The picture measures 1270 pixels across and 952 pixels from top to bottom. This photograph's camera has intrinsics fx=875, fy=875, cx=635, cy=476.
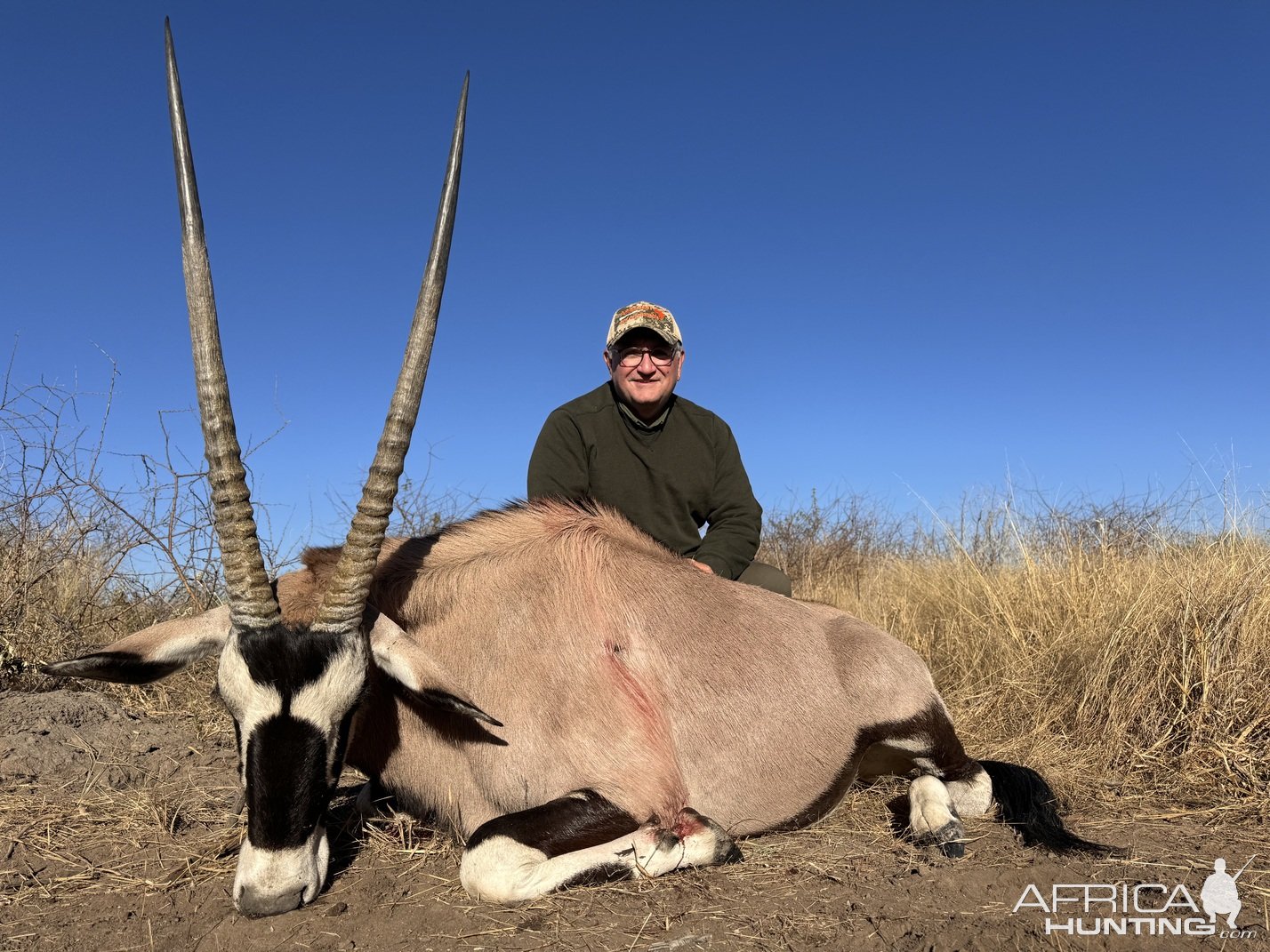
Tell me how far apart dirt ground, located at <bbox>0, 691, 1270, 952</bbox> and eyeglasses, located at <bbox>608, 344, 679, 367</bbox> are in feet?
9.14

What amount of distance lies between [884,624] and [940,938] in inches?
190

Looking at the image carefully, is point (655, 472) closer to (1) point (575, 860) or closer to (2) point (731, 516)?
(2) point (731, 516)

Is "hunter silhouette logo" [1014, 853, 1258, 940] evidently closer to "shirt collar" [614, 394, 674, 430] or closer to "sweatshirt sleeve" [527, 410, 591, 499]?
"sweatshirt sleeve" [527, 410, 591, 499]

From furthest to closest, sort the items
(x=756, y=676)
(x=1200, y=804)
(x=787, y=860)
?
(x=1200, y=804)
(x=756, y=676)
(x=787, y=860)

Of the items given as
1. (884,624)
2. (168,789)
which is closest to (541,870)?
(168,789)

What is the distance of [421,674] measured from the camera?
309 centimetres

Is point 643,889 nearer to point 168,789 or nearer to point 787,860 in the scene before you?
point 787,860

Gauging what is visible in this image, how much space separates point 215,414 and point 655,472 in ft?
9.98

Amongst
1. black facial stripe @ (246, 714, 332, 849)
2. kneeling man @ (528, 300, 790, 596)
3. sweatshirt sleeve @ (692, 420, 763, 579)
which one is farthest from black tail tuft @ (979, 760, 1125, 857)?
black facial stripe @ (246, 714, 332, 849)

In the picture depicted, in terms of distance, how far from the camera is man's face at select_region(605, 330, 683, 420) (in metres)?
5.54

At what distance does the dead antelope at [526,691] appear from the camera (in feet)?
9.48

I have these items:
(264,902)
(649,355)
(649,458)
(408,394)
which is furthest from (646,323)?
(264,902)

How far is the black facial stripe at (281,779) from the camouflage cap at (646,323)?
334cm

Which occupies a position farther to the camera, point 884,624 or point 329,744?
point 884,624
